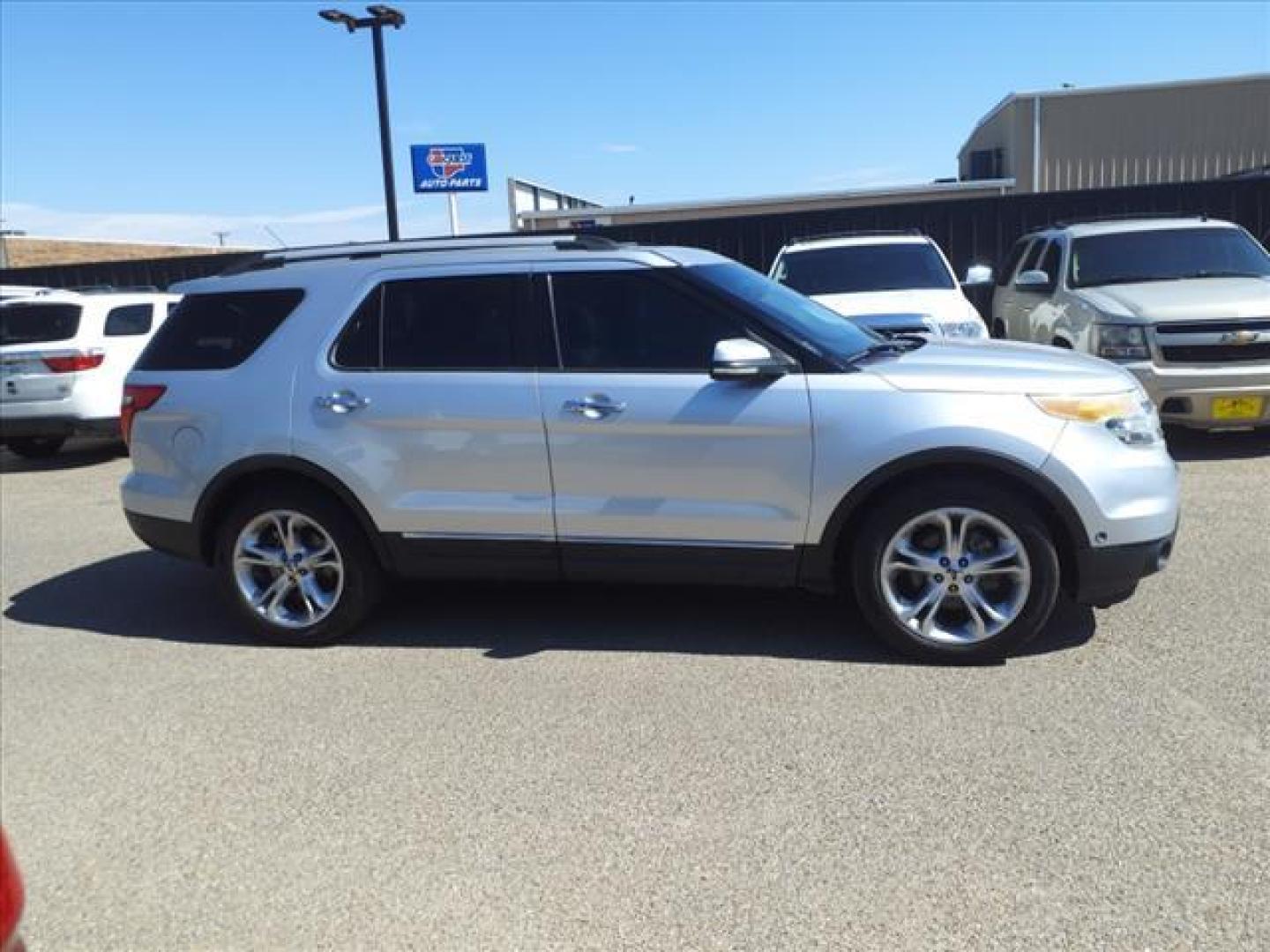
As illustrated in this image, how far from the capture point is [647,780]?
3.46 meters

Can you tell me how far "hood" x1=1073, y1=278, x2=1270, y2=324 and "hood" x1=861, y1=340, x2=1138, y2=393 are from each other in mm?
3669

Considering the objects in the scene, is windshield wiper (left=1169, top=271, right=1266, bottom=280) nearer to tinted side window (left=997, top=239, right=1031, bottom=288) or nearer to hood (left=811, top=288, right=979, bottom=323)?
hood (left=811, top=288, right=979, bottom=323)

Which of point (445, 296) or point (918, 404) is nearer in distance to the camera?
point (918, 404)

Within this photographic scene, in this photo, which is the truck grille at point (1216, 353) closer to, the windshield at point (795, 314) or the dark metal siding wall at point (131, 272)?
the windshield at point (795, 314)

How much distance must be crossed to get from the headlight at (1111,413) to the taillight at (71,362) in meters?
9.47

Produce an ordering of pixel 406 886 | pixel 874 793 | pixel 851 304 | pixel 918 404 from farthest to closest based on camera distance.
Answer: pixel 851 304
pixel 918 404
pixel 874 793
pixel 406 886

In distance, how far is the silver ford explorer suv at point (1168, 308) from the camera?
296 inches

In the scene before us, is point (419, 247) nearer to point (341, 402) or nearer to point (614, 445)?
point (341, 402)

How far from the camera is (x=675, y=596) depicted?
5301 mm

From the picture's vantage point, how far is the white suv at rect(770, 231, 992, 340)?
27.8 feet

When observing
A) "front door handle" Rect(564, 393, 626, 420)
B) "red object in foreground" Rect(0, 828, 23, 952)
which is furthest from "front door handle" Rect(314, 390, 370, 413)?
"red object in foreground" Rect(0, 828, 23, 952)

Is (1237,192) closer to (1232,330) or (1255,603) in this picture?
(1232,330)

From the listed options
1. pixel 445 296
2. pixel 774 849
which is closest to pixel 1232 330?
pixel 445 296

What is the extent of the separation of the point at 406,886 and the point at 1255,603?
3.93 meters
